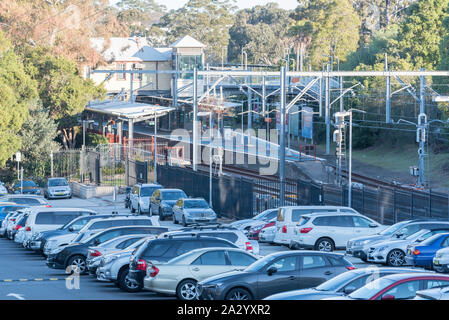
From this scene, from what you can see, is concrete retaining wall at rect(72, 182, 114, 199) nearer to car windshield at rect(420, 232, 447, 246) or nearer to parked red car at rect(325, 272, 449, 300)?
car windshield at rect(420, 232, 447, 246)

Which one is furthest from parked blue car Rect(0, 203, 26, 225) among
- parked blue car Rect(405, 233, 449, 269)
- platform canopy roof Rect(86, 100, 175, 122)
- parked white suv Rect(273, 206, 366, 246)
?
platform canopy roof Rect(86, 100, 175, 122)

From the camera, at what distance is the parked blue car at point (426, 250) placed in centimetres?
2266

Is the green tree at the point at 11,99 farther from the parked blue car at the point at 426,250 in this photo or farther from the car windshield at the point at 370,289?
the car windshield at the point at 370,289

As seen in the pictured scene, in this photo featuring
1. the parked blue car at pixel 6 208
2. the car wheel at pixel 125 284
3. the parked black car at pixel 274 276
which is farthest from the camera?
the parked blue car at pixel 6 208

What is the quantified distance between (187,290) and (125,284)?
2.74m

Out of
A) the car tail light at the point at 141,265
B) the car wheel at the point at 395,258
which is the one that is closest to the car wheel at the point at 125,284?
the car tail light at the point at 141,265

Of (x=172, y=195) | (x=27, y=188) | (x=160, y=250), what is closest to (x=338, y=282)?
(x=160, y=250)

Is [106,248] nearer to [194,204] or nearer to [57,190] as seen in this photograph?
[194,204]

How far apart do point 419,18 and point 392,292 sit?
245 ft

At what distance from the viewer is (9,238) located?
3544 cm

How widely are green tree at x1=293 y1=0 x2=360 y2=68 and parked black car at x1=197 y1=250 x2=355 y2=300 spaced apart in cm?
8503

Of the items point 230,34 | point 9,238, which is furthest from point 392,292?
point 230,34

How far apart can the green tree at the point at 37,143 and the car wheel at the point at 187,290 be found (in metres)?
50.3

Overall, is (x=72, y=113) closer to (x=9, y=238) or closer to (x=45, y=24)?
(x=45, y=24)
